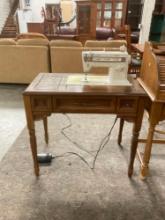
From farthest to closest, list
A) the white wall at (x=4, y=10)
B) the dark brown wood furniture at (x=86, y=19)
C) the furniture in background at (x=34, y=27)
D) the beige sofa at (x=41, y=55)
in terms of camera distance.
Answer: the furniture in background at (x=34, y=27), the white wall at (x=4, y=10), the dark brown wood furniture at (x=86, y=19), the beige sofa at (x=41, y=55)

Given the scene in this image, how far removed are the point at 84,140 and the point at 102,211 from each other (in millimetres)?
840

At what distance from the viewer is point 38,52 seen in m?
3.11

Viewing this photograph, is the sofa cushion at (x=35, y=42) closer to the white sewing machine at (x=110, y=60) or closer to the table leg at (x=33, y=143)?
the white sewing machine at (x=110, y=60)

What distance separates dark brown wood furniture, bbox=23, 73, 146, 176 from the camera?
3.98ft

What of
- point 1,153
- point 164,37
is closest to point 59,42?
point 1,153

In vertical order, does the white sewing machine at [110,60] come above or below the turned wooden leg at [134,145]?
above

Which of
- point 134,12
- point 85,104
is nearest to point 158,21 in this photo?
point 134,12

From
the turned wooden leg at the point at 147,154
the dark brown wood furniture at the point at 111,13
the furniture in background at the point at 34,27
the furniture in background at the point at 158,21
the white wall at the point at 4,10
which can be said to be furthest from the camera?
the furniture in background at the point at 34,27

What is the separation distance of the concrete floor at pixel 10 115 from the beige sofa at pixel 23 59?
0.74 ft

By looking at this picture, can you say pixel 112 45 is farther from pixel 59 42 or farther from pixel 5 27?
pixel 5 27

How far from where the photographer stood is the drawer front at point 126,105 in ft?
4.07

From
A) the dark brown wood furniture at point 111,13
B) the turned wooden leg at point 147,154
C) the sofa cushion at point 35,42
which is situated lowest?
the turned wooden leg at point 147,154

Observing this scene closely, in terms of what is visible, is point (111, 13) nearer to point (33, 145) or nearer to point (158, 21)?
point (158, 21)

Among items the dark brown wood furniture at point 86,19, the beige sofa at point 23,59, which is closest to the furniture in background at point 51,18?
the dark brown wood furniture at point 86,19
